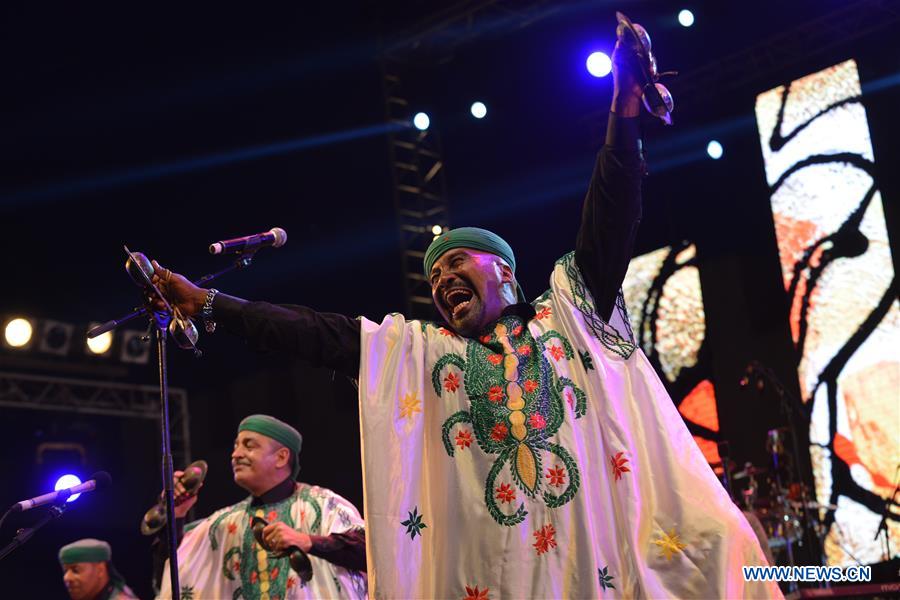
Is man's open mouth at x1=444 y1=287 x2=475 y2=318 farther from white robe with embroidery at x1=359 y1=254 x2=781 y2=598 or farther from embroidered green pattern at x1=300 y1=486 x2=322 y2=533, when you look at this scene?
embroidered green pattern at x1=300 y1=486 x2=322 y2=533

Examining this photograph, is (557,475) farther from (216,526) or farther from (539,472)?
(216,526)

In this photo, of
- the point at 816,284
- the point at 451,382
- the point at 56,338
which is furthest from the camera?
the point at 56,338

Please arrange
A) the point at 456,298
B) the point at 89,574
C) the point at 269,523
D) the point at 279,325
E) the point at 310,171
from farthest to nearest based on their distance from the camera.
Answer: the point at 310,171 → the point at 89,574 → the point at 269,523 → the point at 456,298 → the point at 279,325

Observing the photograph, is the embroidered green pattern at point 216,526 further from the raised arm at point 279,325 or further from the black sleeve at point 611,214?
the black sleeve at point 611,214

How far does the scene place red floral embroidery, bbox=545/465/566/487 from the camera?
10.0 ft

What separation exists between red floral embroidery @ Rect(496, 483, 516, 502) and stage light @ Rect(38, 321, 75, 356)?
27.0ft

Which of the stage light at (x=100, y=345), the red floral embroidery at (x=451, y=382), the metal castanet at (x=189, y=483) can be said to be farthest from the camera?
the stage light at (x=100, y=345)

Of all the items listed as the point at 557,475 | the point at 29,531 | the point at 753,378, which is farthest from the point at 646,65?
the point at 753,378

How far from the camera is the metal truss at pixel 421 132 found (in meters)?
10.3

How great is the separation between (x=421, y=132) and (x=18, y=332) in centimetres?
437

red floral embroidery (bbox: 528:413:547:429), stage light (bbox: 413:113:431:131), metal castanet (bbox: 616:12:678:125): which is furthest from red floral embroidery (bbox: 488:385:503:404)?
stage light (bbox: 413:113:431:131)

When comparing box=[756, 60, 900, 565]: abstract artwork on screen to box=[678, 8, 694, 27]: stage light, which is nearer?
box=[756, 60, 900, 565]: abstract artwork on screen

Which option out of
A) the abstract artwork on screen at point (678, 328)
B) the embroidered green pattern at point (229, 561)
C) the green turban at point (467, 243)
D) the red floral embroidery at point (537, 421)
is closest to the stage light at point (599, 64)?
the abstract artwork on screen at point (678, 328)

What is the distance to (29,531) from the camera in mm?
3697
